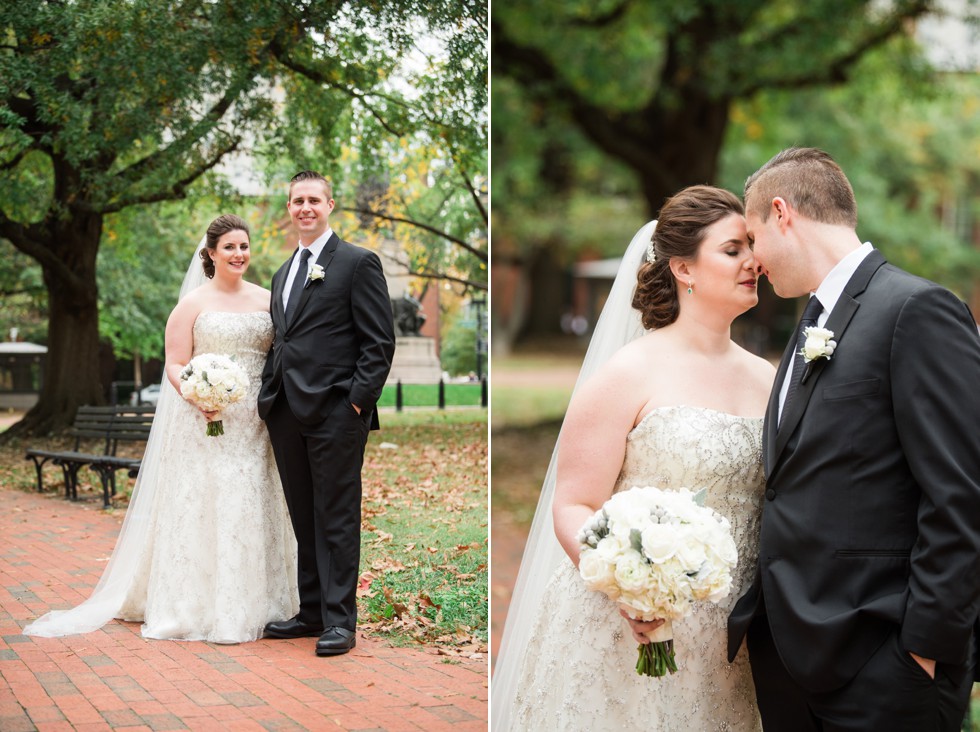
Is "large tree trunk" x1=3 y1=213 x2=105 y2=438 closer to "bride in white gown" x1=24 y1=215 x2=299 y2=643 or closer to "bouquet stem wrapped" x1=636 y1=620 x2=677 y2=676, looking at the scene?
"bride in white gown" x1=24 y1=215 x2=299 y2=643

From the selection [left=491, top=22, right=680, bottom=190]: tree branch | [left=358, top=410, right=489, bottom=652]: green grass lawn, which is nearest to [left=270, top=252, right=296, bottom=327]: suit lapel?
[left=358, top=410, right=489, bottom=652]: green grass lawn

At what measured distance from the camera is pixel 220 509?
432 centimetres

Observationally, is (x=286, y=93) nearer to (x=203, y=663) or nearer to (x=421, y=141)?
(x=421, y=141)

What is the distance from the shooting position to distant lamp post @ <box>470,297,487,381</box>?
4.29 meters

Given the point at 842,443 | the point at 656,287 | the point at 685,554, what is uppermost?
the point at 656,287

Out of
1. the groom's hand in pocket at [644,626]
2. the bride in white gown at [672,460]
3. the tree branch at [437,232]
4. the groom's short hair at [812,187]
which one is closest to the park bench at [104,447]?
the tree branch at [437,232]

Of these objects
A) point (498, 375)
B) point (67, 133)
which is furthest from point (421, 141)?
point (498, 375)

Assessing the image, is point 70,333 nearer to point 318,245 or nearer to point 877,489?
point 318,245

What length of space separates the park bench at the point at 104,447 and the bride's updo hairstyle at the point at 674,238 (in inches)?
83.7

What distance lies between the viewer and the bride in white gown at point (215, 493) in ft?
13.0

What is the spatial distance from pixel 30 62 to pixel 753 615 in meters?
2.94

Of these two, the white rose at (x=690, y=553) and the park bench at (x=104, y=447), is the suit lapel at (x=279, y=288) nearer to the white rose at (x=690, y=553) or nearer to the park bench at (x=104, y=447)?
the park bench at (x=104, y=447)

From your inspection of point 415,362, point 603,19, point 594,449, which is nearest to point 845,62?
point 603,19

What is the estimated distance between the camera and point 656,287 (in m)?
3.25
